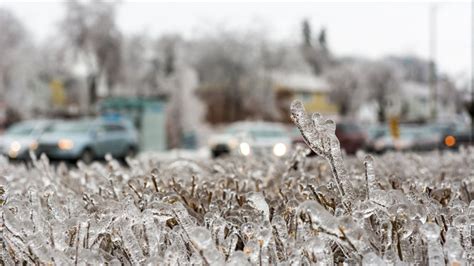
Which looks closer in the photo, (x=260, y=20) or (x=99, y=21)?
(x=99, y=21)

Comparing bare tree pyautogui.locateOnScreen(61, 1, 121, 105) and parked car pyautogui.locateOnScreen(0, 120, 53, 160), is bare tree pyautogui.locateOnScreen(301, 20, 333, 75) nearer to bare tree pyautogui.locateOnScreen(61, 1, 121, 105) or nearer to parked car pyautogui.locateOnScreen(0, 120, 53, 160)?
bare tree pyautogui.locateOnScreen(61, 1, 121, 105)

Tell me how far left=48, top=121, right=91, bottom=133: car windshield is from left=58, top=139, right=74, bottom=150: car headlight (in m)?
0.88

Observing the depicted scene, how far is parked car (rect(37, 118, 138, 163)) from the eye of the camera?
688 inches

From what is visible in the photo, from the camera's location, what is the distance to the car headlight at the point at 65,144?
1745cm

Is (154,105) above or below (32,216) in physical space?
below

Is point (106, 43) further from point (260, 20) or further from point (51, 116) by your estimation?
point (260, 20)

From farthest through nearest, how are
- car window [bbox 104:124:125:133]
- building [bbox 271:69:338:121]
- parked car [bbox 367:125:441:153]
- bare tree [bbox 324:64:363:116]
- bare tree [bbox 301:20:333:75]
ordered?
1. bare tree [bbox 324:64:363:116]
2. building [bbox 271:69:338:121]
3. bare tree [bbox 301:20:333:75]
4. parked car [bbox 367:125:441:153]
5. car window [bbox 104:124:125:133]

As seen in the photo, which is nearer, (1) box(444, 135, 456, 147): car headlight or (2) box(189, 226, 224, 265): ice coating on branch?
(2) box(189, 226, 224, 265): ice coating on branch

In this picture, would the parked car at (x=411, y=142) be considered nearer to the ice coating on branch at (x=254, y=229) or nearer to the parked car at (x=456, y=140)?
the parked car at (x=456, y=140)

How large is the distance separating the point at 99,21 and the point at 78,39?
1.89 m

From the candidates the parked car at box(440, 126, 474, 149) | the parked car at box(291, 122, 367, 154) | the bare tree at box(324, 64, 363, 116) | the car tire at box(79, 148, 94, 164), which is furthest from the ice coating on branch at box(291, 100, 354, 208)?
the bare tree at box(324, 64, 363, 116)

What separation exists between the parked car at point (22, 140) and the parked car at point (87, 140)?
1.23 feet

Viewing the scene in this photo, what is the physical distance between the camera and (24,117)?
4269cm

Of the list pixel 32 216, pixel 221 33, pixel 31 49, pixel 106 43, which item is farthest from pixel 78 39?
pixel 32 216
